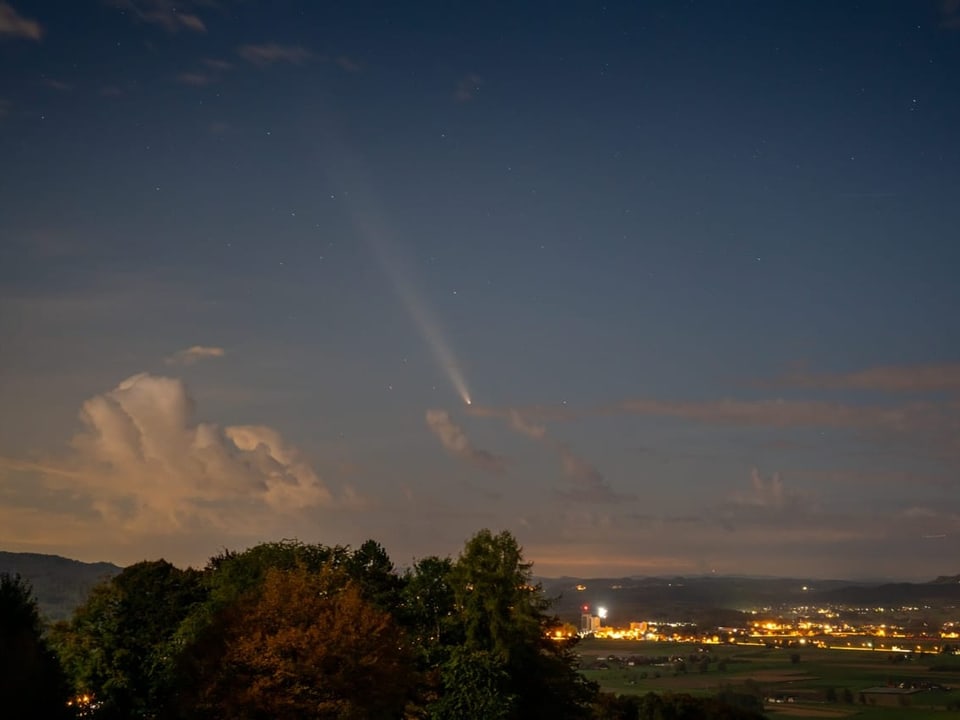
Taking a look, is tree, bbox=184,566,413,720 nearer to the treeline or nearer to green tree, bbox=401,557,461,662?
the treeline

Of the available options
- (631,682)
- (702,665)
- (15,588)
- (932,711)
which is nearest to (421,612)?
(15,588)

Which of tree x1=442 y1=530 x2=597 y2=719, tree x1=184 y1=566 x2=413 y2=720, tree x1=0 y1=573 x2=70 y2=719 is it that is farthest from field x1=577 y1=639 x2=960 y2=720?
tree x1=0 y1=573 x2=70 y2=719

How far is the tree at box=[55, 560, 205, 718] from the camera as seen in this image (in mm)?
67875

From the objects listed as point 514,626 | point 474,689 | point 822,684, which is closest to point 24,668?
point 474,689

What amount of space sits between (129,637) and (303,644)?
29342mm

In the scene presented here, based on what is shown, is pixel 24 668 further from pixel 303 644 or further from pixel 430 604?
pixel 430 604

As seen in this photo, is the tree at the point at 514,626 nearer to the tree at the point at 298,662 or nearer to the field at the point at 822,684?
the tree at the point at 298,662

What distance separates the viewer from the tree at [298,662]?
4700 cm

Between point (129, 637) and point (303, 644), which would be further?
point (129, 637)

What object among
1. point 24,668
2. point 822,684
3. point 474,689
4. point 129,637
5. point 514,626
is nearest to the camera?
point 24,668

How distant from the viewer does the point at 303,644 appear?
158 feet

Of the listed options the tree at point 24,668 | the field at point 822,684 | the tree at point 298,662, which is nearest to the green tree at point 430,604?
the tree at point 298,662

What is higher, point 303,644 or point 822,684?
point 303,644

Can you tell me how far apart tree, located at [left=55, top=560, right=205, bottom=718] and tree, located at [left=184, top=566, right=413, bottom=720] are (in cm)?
1773
